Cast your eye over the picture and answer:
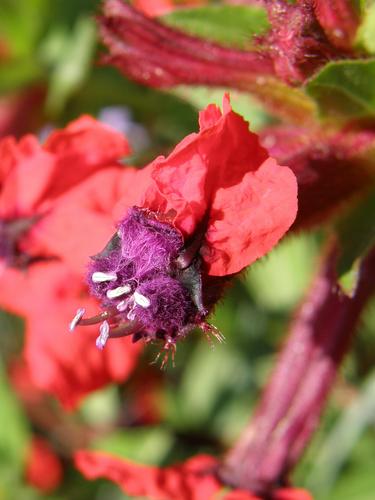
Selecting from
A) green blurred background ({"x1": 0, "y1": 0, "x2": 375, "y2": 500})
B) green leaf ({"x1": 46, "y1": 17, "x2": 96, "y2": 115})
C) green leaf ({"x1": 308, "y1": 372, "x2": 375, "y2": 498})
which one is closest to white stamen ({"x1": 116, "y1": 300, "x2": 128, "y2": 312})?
green blurred background ({"x1": 0, "y1": 0, "x2": 375, "y2": 500})

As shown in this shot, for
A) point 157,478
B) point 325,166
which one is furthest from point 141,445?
point 325,166

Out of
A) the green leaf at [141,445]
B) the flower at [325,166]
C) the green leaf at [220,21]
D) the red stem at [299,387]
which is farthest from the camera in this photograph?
the green leaf at [141,445]

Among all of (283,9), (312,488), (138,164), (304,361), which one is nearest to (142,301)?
(283,9)

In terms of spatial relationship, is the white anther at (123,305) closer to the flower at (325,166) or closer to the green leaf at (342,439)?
the flower at (325,166)

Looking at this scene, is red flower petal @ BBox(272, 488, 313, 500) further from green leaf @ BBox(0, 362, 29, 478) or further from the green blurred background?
green leaf @ BBox(0, 362, 29, 478)

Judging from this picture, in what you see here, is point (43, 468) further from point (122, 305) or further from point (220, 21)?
point (122, 305)

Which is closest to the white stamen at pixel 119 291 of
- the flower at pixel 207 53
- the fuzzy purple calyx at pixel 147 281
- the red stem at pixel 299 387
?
the fuzzy purple calyx at pixel 147 281
